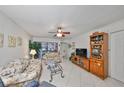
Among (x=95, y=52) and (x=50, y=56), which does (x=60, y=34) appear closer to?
(x=95, y=52)

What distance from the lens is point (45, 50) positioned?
6496mm

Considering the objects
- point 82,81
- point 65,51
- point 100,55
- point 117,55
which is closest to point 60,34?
point 100,55

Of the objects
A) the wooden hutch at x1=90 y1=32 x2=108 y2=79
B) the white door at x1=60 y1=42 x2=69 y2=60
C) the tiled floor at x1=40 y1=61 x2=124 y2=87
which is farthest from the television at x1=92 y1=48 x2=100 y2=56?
the white door at x1=60 y1=42 x2=69 y2=60

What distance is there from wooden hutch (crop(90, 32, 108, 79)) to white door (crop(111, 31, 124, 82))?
21cm

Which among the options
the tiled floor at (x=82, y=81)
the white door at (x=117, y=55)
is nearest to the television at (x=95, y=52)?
the white door at (x=117, y=55)

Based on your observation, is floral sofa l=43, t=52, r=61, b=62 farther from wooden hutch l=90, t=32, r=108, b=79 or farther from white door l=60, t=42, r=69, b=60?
wooden hutch l=90, t=32, r=108, b=79

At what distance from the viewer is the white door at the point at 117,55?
3.37 m

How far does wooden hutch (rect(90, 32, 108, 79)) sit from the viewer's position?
3.76m

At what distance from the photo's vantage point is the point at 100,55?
3.98 metres

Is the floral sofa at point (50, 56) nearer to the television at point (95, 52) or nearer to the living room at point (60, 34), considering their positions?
the living room at point (60, 34)

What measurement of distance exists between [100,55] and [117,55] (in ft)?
1.84
